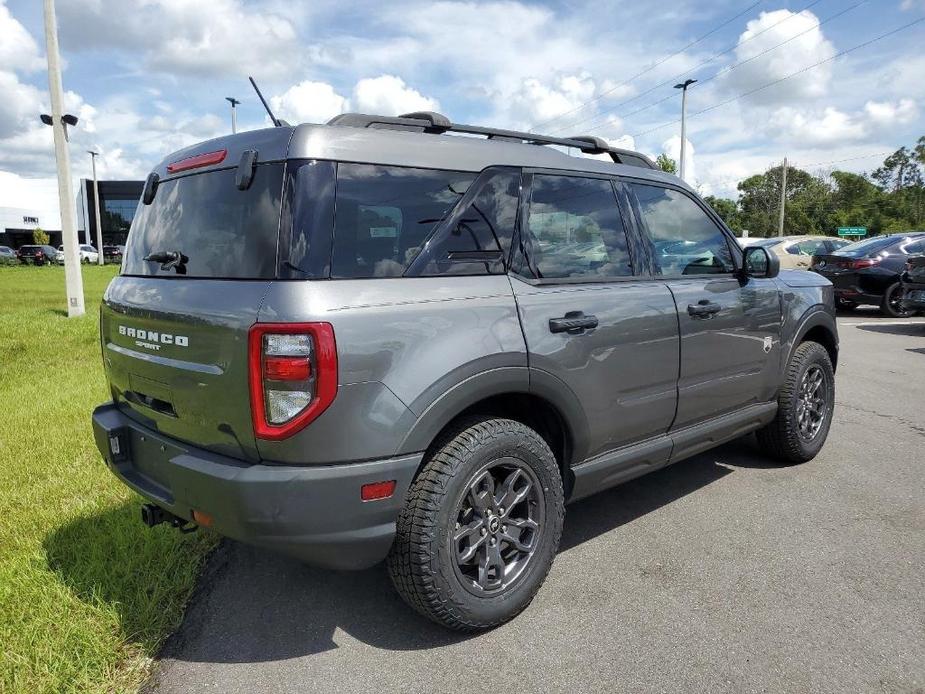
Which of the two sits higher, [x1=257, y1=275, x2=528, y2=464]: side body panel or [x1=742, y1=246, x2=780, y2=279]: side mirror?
[x1=742, y1=246, x2=780, y2=279]: side mirror

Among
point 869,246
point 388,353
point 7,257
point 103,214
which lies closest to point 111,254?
point 7,257

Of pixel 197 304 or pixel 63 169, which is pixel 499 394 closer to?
pixel 197 304

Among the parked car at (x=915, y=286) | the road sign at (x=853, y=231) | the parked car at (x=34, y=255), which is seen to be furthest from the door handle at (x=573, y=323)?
the road sign at (x=853, y=231)

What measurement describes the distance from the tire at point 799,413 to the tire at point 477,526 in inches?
86.4

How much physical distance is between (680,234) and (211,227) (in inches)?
96.8

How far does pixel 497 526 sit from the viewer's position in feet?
8.99

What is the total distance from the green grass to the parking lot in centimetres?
15

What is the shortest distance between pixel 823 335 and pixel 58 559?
15.8 feet

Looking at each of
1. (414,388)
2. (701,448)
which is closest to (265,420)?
(414,388)

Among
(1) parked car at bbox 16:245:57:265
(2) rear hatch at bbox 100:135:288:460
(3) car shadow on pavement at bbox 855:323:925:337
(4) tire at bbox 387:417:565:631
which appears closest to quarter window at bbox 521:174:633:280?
(4) tire at bbox 387:417:565:631

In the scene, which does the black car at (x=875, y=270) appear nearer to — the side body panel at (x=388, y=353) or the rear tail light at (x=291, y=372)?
the side body panel at (x=388, y=353)

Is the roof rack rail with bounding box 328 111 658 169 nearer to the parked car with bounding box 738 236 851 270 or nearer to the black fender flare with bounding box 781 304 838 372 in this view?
the black fender flare with bounding box 781 304 838 372

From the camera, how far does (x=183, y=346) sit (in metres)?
2.52

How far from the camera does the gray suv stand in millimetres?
2281
